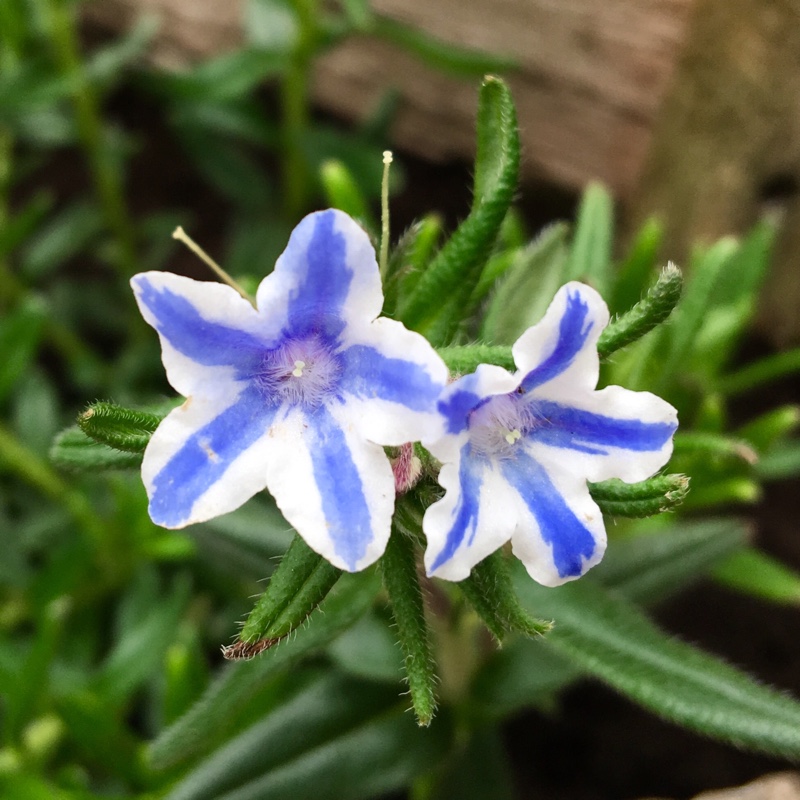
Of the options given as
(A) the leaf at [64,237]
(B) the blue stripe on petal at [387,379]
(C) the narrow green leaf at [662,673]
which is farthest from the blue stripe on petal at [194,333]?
(A) the leaf at [64,237]

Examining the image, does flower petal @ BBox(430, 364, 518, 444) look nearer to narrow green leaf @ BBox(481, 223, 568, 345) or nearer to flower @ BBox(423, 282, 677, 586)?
flower @ BBox(423, 282, 677, 586)

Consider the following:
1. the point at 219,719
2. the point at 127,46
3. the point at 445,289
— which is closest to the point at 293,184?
the point at 127,46

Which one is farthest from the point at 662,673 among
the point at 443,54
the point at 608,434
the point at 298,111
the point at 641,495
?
the point at 298,111

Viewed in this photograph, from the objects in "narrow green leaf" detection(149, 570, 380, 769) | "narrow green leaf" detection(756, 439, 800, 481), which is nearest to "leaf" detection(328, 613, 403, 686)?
"narrow green leaf" detection(149, 570, 380, 769)

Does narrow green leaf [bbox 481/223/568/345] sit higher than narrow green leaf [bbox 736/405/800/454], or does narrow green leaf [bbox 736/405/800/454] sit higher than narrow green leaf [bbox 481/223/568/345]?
narrow green leaf [bbox 481/223/568/345]

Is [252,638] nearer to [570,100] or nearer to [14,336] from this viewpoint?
[14,336]

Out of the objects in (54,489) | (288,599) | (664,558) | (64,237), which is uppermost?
(288,599)

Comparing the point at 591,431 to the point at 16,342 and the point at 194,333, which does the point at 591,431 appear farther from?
the point at 16,342
